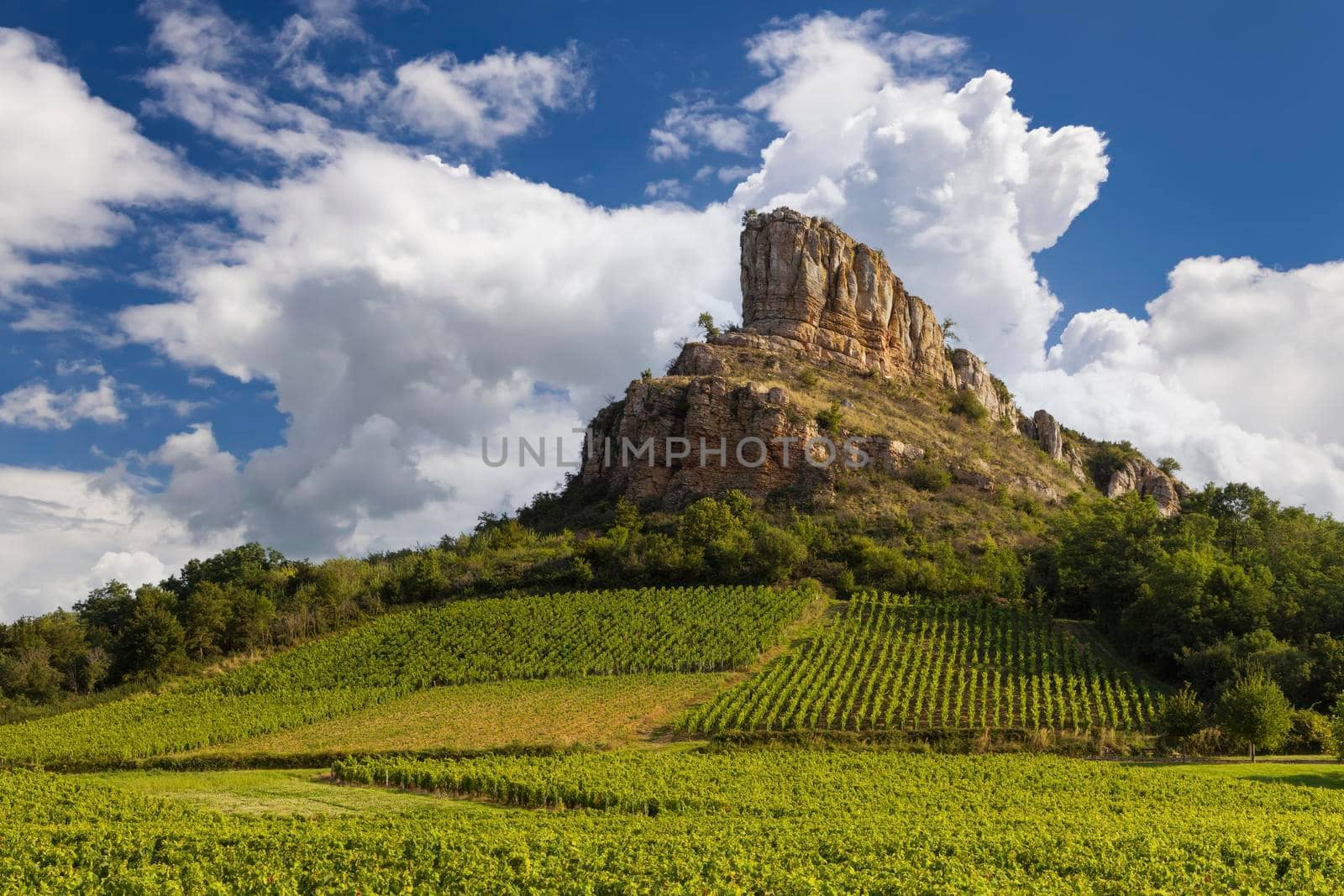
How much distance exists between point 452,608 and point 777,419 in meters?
29.3

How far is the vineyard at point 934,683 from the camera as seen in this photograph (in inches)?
1521

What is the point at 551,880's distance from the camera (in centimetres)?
1598

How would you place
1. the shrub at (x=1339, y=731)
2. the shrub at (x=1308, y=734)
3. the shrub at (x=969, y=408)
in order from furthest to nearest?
the shrub at (x=969, y=408)
the shrub at (x=1308, y=734)
the shrub at (x=1339, y=731)

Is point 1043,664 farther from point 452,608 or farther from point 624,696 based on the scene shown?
point 452,608

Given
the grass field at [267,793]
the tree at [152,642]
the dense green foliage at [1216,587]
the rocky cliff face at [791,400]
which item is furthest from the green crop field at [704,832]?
the rocky cliff face at [791,400]

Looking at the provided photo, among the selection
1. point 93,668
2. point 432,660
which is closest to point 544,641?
point 432,660

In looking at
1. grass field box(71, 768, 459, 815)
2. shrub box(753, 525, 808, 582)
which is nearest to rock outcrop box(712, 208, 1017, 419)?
shrub box(753, 525, 808, 582)

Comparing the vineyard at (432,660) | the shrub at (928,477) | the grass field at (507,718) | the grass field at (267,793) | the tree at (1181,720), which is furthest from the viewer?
the shrub at (928,477)

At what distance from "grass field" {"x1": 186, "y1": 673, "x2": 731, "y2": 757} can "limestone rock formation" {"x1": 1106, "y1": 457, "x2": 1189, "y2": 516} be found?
7978cm

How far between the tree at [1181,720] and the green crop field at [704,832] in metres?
4.43

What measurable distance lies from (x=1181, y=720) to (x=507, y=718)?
86.4 ft

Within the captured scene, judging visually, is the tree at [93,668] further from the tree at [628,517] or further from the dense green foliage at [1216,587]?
the dense green foliage at [1216,587]

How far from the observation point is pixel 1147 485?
111m

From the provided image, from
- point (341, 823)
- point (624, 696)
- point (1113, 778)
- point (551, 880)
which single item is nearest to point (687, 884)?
point (551, 880)
